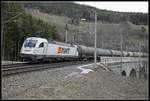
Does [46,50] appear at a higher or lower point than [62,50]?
higher

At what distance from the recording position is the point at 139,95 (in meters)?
14.1

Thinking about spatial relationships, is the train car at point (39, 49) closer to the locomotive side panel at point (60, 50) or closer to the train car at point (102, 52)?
the locomotive side panel at point (60, 50)

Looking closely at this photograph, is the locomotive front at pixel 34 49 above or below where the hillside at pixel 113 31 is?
above

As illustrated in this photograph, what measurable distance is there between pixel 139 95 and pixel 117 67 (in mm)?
41162

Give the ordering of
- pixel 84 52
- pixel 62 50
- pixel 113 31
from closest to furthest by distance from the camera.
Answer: pixel 62 50 → pixel 84 52 → pixel 113 31

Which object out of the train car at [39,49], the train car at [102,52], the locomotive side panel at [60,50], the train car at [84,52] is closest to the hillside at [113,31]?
the train car at [102,52]

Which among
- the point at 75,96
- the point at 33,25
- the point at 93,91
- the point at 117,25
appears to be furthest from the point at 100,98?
the point at 117,25

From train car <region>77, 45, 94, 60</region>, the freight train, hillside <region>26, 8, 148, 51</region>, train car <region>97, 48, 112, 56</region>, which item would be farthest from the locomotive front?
hillside <region>26, 8, 148, 51</region>

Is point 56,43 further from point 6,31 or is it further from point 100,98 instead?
point 100,98

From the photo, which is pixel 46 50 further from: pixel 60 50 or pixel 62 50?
pixel 62 50

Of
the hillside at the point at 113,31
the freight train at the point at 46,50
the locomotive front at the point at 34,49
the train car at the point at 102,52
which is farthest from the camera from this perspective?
the hillside at the point at 113,31

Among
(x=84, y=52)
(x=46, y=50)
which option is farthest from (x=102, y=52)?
(x=46, y=50)

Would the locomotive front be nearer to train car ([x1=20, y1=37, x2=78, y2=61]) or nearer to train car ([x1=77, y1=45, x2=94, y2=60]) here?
train car ([x1=20, y1=37, x2=78, y2=61])

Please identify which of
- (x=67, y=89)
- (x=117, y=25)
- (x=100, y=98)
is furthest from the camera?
(x=117, y=25)
